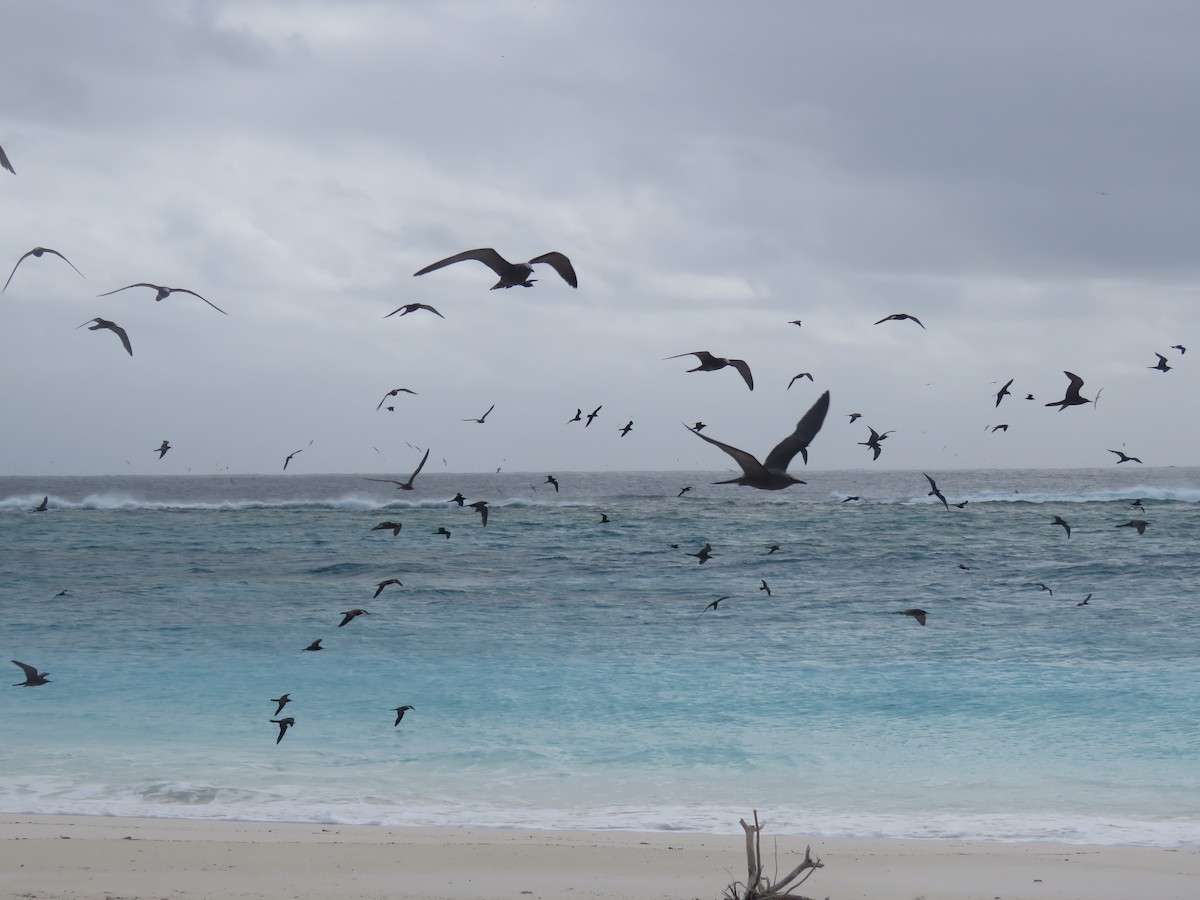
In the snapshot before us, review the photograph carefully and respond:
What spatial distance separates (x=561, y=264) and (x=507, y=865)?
15.3 ft

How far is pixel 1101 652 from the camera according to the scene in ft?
61.4

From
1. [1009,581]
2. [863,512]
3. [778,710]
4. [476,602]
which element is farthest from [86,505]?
[778,710]

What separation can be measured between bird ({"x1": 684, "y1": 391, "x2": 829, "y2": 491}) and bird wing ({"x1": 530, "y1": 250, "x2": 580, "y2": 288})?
1787 millimetres

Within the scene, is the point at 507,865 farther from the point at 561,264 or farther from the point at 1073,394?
the point at 1073,394

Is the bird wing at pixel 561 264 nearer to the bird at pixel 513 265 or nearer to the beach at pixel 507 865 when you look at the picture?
the bird at pixel 513 265

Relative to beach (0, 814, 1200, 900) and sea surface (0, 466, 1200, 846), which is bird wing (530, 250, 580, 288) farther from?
sea surface (0, 466, 1200, 846)

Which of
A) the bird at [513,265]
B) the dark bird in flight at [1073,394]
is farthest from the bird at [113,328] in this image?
the dark bird in flight at [1073,394]

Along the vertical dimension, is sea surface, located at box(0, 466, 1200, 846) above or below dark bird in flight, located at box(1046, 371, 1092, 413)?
below

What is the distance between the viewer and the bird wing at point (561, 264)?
7.79m

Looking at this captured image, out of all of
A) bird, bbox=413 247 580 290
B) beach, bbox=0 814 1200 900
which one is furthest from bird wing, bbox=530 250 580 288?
beach, bbox=0 814 1200 900

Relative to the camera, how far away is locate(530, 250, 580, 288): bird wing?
7.79 m

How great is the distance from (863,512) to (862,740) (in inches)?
1428

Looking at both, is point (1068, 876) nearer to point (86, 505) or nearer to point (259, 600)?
point (259, 600)

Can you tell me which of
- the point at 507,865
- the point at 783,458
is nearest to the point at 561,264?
the point at 783,458
